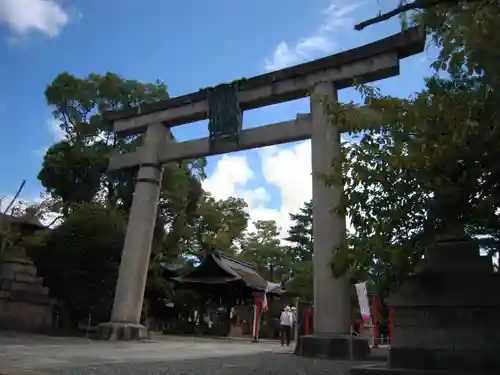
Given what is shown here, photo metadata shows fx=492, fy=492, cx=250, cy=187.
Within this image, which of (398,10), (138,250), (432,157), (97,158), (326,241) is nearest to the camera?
(398,10)

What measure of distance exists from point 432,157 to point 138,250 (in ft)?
35.1

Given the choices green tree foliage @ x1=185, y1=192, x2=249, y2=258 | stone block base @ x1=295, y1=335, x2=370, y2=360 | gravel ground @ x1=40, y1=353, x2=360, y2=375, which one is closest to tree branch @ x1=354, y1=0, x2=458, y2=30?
gravel ground @ x1=40, y1=353, x2=360, y2=375

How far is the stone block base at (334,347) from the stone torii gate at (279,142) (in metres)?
0.02

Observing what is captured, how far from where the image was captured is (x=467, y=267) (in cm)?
539

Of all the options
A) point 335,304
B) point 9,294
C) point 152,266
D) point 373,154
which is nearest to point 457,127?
point 373,154

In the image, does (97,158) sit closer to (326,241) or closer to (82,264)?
(82,264)

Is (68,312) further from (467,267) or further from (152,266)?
(467,267)

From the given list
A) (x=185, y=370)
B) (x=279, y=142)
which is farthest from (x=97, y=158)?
(x=185, y=370)

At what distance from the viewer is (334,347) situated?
9.33m

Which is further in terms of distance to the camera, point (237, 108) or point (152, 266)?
point (152, 266)

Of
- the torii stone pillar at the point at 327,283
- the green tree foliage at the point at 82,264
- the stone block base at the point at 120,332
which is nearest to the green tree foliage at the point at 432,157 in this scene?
the torii stone pillar at the point at 327,283

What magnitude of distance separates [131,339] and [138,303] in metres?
1.05

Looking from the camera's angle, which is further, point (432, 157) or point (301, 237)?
point (301, 237)

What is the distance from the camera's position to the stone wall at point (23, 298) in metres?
14.4
